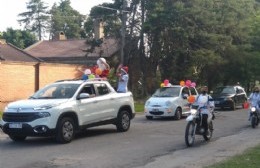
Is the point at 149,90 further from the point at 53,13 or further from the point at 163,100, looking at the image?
the point at 53,13

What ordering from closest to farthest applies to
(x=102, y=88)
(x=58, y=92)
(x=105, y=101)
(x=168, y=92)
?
1. (x=58, y=92)
2. (x=105, y=101)
3. (x=102, y=88)
4. (x=168, y=92)

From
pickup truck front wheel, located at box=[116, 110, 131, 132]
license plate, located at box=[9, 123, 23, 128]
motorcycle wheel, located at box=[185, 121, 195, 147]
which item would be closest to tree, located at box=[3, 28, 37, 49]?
pickup truck front wheel, located at box=[116, 110, 131, 132]

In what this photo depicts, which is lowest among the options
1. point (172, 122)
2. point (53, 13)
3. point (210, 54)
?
point (172, 122)

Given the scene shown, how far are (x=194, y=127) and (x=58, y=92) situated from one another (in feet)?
13.3

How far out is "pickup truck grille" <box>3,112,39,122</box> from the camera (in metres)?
12.8

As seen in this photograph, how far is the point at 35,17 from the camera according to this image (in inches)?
4186

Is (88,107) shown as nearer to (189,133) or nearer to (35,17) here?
(189,133)

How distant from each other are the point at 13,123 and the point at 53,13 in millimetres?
96906

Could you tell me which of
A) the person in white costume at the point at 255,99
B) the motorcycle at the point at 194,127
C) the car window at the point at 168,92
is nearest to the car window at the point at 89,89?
the motorcycle at the point at 194,127

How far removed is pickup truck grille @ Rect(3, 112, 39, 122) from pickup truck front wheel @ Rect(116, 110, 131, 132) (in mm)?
3868

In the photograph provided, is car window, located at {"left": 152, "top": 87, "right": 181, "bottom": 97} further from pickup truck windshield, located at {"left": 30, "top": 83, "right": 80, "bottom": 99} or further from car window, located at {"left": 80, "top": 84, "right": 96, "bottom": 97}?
pickup truck windshield, located at {"left": 30, "top": 83, "right": 80, "bottom": 99}

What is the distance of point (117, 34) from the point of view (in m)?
39.6

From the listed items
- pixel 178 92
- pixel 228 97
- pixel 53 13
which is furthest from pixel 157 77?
pixel 53 13

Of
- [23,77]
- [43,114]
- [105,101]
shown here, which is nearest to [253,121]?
[105,101]
